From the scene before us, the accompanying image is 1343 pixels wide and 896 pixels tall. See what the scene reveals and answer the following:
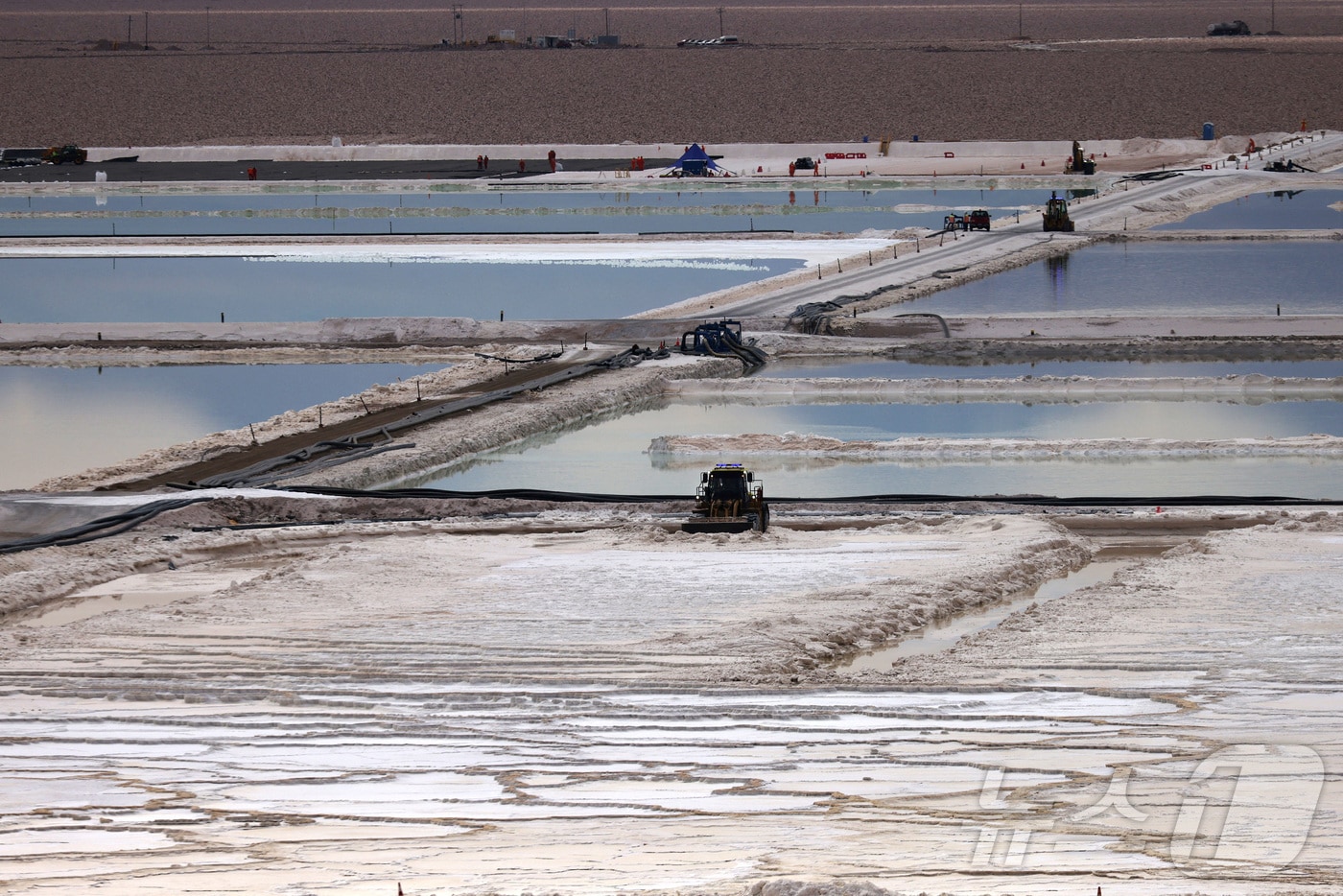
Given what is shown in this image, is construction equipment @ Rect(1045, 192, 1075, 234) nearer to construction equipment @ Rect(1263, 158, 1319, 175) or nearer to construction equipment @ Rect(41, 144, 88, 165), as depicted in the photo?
construction equipment @ Rect(1263, 158, 1319, 175)

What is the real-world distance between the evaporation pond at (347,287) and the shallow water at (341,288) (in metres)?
0.03

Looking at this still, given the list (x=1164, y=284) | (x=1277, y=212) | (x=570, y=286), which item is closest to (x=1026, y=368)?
(x=1164, y=284)

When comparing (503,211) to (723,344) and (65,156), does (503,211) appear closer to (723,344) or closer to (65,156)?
(723,344)

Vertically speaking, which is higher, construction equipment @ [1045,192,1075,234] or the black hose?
construction equipment @ [1045,192,1075,234]

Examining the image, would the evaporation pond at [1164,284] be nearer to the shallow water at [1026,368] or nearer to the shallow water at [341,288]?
the shallow water at [1026,368]

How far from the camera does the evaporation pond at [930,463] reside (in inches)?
917

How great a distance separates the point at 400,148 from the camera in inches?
3401

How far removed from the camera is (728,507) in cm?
2030

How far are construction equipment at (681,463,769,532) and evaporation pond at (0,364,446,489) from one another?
8.63 meters

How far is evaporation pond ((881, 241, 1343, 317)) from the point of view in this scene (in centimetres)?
3800

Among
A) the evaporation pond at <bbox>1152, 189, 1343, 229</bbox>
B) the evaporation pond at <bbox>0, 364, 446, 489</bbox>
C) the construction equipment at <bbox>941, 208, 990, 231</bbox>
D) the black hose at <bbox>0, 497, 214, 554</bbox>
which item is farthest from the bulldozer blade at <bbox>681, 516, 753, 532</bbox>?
the evaporation pond at <bbox>1152, 189, 1343, 229</bbox>

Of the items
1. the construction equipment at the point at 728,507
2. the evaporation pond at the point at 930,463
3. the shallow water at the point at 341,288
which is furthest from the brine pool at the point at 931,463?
the shallow water at the point at 341,288

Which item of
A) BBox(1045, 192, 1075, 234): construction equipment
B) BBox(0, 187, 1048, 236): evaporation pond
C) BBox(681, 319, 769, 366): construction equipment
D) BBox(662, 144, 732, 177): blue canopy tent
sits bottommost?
BBox(681, 319, 769, 366): construction equipment

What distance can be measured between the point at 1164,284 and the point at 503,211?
27.4 meters
